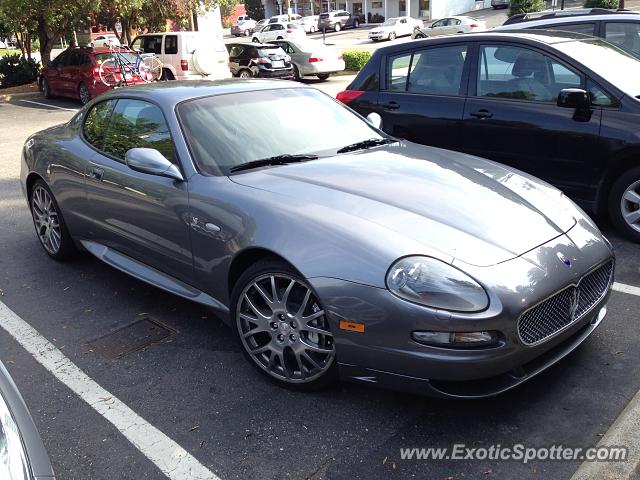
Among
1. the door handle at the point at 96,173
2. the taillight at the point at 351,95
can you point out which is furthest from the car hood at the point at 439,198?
the taillight at the point at 351,95

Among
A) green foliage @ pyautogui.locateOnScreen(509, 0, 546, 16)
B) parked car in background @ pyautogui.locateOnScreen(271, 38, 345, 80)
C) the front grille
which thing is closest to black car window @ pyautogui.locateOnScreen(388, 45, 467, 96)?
the front grille

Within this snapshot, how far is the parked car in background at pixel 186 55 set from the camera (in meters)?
18.5

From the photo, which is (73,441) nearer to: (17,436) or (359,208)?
(17,436)

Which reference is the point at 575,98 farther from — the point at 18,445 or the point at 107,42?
the point at 107,42

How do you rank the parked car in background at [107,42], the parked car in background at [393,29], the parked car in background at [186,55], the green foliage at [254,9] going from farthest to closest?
the green foliage at [254,9], the parked car in background at [393,29], the parked car in background at [107,42], the parked car in background at [186,55]

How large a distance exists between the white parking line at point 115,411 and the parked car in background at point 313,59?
1792 centimetres

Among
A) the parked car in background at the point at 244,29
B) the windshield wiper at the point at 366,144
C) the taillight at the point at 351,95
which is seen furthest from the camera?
the parked car in background at the point at 244,29

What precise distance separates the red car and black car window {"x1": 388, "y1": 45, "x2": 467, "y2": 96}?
1156cm

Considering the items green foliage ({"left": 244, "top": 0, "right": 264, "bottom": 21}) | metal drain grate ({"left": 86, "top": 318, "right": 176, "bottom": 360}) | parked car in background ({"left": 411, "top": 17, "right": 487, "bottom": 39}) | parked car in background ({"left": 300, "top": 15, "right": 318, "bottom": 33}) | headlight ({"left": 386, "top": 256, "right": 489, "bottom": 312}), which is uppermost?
green foliage ({"left": 244, "top": 0, "right": 264, "bottom": 21})

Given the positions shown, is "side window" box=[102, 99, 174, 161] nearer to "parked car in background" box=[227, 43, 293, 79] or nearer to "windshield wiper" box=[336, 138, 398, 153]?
"windshield wiper" box=[336, 138, 398, 153]

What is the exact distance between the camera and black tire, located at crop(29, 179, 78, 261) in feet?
16.1

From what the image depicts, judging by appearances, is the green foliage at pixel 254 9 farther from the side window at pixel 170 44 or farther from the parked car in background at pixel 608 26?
the parked car in background at pixel 608 26

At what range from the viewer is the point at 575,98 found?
4.92 meters

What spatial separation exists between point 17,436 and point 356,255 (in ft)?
4.98
